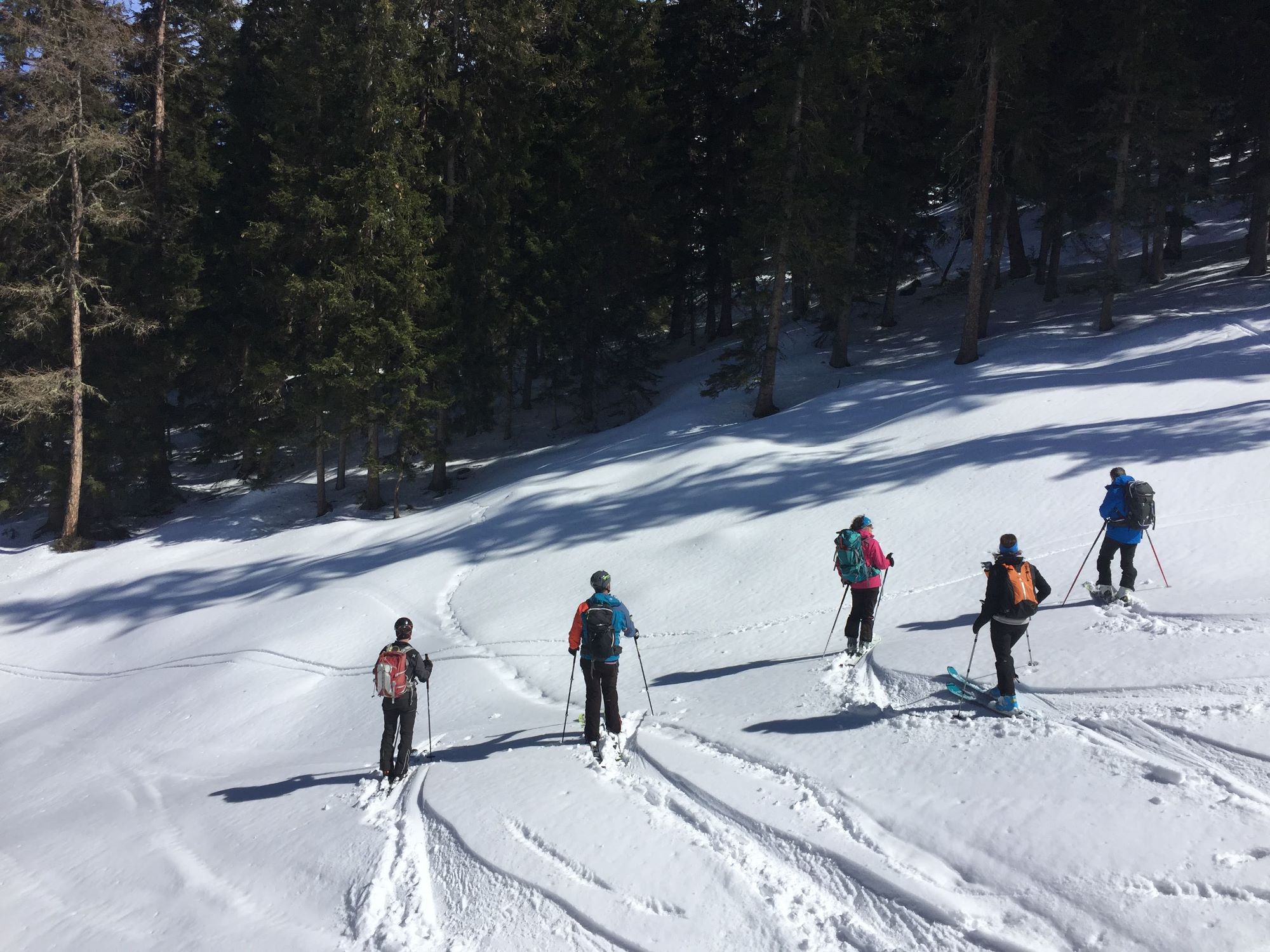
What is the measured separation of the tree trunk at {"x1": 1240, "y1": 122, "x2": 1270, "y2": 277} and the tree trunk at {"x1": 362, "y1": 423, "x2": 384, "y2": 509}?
26.6 m

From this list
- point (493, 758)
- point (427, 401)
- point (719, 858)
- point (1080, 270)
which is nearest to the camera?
point (719, 858)

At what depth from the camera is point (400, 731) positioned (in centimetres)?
820

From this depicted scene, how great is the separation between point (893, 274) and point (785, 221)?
8340 mm

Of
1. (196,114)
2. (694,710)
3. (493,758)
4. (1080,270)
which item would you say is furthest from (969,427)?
(196,114)

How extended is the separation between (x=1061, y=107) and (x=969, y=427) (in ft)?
47.3

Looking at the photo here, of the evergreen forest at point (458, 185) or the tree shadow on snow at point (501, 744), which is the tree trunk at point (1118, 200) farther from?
the tree shadow on snow at point (501, 744)

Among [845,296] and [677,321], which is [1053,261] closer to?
[845,296]

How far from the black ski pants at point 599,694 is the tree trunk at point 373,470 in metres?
15.8

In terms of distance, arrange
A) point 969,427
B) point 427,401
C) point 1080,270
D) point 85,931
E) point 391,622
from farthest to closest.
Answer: point 1080,270
point 427,401
point 969,427
point 391,622
point 85,931

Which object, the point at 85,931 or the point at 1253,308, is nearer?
the point at 85,931

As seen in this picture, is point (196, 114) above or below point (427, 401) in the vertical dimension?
above

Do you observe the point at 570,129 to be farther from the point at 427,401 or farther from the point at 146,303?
the point at 146,303

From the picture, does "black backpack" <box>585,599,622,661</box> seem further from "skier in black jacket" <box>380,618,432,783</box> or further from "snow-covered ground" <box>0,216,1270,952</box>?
"skier in black jacket" <box>380,618,432,783</box>

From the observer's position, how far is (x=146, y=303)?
2411cm
